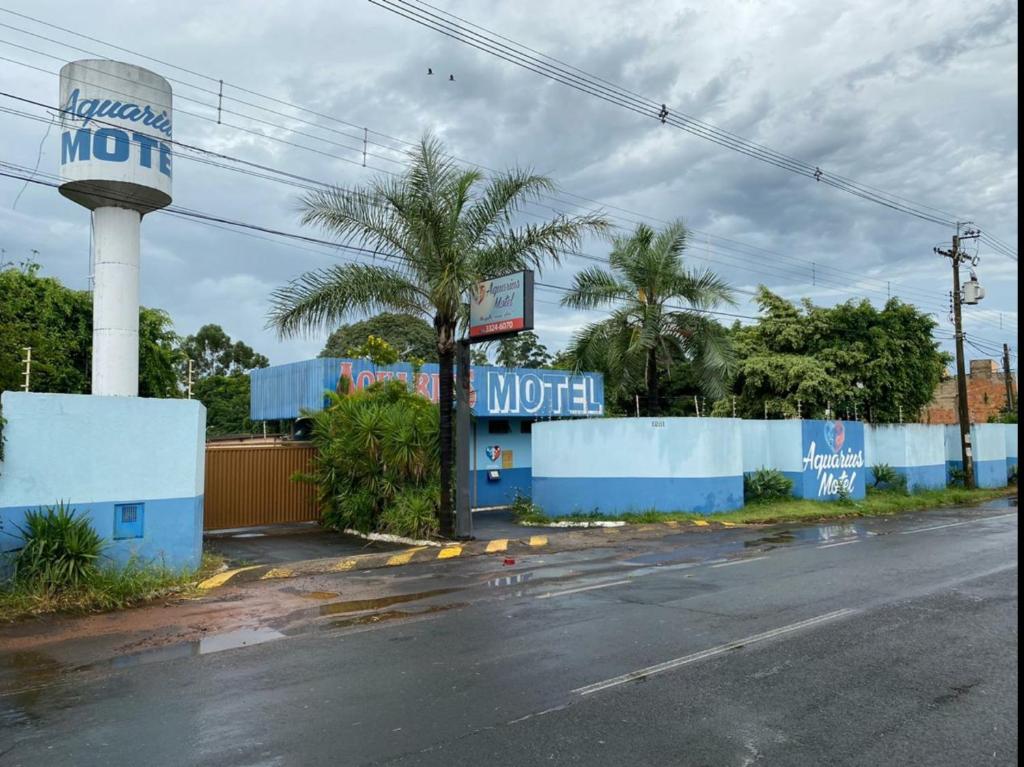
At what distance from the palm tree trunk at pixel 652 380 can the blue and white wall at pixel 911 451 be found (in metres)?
9.27

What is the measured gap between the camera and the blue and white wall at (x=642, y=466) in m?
20.0

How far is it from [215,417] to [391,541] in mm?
38573

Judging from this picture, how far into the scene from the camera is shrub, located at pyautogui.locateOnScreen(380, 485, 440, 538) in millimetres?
16594

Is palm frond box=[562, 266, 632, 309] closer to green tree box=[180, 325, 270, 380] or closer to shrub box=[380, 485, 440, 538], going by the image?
shrub box=[380, 485, 440, 538]

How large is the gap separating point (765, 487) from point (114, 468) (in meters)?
17.7

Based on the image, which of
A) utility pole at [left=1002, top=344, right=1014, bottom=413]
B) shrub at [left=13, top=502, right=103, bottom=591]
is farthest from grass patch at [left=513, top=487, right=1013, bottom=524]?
utility pole at [left=1002, top=344, right=1014, bottom=413]

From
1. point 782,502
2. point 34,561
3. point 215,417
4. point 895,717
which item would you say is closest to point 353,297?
point 34,561

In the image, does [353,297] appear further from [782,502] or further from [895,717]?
[782,502]

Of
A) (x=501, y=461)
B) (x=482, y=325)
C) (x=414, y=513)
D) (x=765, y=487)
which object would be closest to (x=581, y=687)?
(x=482, y=325)

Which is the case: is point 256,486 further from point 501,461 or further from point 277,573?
point 501,461

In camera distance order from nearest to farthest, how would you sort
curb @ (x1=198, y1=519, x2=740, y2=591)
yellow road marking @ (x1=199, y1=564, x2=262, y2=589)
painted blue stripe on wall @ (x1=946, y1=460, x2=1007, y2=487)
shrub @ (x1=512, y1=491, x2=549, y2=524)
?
yellow road marking @ (x1=199, y1=564, x2=262, y2=589), curb @ (x1=198, y1=519, x2=740, y2=591), shrub @ (x1=512, y1=491, x2=549, y2=524), painted blue stripe on wall @ (x1=946, y1=460, x2=1007, y2=487)

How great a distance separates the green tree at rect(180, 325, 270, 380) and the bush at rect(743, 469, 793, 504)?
48.3 m

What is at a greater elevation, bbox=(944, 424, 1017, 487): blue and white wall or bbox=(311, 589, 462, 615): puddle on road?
bbox=(944, 424, 1017, 487): blue and white wall

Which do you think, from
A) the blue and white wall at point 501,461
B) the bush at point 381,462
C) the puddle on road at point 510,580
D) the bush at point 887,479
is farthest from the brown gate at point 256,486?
the bush at point 887,479
